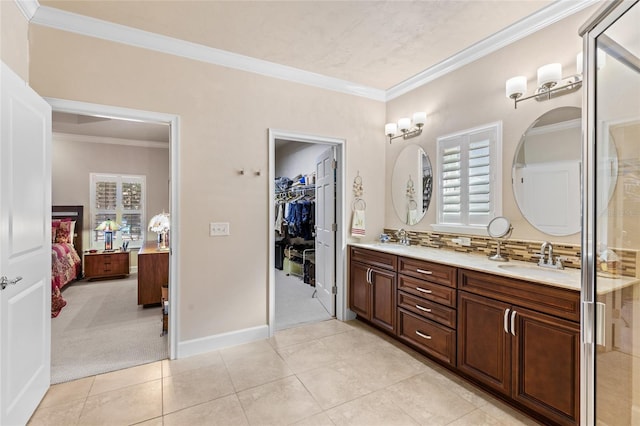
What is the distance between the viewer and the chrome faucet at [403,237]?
3.46 metres

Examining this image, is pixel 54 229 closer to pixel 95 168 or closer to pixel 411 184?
pixel 95 168

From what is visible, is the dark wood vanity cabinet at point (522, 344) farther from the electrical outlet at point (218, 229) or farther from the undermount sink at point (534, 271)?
the electrical outlet at point (218, 229)

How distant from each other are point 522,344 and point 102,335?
3.86 m

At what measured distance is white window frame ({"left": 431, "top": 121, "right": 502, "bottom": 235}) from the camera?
2621mm

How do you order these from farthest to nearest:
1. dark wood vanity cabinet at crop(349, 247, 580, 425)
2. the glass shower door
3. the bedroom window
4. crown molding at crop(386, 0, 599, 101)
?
the bedroom window, crown molding at crop(386, 0, 599, 101), dark wood vanity cabinet at crop(349, 247, 580, 425), the glass shower door

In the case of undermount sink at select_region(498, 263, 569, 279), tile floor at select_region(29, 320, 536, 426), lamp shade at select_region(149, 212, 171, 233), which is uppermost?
lamp shade at select_region(149, 212, 171, 233)

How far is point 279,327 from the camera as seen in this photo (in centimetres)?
337

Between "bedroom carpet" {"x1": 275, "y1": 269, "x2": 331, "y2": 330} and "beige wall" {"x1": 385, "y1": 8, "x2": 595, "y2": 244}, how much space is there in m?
1.70

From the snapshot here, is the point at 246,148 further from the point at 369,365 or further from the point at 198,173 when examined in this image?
the point at 369,365

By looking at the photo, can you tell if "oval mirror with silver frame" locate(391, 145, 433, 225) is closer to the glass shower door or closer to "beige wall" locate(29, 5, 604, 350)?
"beige wall" locate(29, 5, 604, 350)

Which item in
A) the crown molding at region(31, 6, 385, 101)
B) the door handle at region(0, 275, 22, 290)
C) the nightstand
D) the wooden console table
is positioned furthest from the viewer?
the nightstand

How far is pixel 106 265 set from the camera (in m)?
5.47

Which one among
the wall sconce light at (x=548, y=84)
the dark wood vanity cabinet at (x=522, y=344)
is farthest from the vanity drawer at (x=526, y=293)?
the wall sconce light at (x=548, y=84)

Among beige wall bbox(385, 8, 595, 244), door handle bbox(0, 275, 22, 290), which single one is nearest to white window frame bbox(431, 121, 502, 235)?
beige wall bbox(385, 8, 595, 244)
